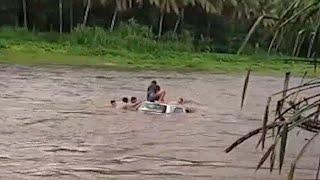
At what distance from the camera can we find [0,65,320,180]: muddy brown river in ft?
36.7

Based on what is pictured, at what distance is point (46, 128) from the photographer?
15375 mm

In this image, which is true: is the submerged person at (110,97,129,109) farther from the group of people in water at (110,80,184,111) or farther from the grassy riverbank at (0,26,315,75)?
the grassy riverbank at (0,26,315,75)

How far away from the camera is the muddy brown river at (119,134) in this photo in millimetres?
11172

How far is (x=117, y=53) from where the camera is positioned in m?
38.8

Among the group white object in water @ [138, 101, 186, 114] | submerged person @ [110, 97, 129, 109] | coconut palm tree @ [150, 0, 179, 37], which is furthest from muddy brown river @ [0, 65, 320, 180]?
coconut palm tree @ [150, 0, 179, 37]

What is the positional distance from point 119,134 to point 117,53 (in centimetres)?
2398

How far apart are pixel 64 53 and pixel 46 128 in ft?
71.4

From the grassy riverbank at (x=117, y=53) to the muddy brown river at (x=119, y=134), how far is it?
8138 millimetres

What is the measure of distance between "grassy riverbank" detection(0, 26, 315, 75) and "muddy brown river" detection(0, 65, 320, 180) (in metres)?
8.14

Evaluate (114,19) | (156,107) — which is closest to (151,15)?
(114,19)

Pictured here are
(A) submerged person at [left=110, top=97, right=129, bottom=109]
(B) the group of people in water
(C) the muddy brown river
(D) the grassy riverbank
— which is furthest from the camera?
(D) the grassy riverbank

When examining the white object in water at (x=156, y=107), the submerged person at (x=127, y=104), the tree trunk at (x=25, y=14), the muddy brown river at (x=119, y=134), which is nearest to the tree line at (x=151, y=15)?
the tree trunk at (x=25, y=14)

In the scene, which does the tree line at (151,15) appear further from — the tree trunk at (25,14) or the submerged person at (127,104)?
the submerged person at (127,104)

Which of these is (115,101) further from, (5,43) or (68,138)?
(5,43)
